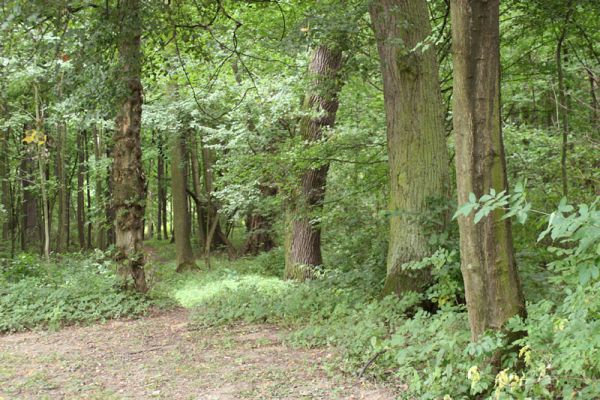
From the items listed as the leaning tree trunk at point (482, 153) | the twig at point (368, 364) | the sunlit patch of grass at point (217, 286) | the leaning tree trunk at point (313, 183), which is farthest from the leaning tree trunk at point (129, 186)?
the leaning tree trunk at point (482, 153)

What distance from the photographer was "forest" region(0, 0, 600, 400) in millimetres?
3551

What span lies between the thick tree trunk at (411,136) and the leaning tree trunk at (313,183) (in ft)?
8.18

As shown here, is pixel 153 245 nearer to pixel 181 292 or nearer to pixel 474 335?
pixel 181 292

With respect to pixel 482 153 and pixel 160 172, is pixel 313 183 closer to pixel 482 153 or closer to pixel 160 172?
pixel 482 153

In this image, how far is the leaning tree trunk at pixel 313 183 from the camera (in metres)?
9.86

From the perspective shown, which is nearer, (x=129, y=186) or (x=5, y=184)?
(x=129, y=186)

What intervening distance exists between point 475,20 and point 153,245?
89.9 feet

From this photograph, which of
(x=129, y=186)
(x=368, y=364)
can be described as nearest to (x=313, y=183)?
(x=129, y=186)

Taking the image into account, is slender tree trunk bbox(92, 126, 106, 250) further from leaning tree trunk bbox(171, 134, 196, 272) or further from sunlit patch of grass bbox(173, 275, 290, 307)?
sunlit patch of grass bbox(173, 275, 290, 307)

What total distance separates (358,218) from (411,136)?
4.32 m

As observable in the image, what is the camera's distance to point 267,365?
5555 mm

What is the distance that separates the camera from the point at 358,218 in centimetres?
1091

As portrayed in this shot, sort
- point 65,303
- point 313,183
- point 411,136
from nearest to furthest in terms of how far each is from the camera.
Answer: point 411,136 < point 65,303 < point 313,183

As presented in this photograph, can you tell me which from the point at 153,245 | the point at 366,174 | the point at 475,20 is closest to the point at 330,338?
the point at 475,20
